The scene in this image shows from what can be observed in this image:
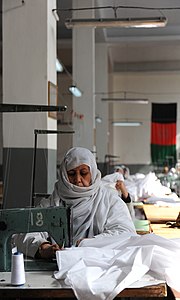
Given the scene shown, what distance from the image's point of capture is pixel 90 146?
26.9 ft

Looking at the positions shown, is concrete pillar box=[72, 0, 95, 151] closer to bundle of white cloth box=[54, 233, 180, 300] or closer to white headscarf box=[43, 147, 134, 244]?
white headscarf box=[43, 147, 134, 244]

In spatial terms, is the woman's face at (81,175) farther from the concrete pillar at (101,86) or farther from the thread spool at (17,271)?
the concrete pillar at (101,86)

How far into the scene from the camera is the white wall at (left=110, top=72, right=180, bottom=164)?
14.4 m

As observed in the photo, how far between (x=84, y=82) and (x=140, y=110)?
6485 mm

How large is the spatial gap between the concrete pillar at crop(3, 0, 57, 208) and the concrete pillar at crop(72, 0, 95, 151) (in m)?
3.12

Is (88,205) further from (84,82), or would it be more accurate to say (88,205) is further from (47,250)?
(84,82)

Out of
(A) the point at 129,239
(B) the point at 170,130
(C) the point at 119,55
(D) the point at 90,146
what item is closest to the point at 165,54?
(C) the point at 119,55

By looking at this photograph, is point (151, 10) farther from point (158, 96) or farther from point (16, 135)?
point (158, 96)

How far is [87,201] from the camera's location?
8.32ft

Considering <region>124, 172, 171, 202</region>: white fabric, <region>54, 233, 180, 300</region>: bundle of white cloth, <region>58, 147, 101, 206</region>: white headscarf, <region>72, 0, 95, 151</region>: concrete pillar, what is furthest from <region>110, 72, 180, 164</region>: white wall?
<region>54, 233, 180, 300</region>: bundle of white cloth

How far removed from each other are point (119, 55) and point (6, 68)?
8.80 metres

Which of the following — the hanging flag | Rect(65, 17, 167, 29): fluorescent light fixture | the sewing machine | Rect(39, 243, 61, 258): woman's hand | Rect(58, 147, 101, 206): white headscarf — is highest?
Rect(65, 17, 167, 29): fluorescent light fixture

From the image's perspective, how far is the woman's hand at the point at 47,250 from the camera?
2.21 metres

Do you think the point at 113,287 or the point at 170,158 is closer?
the point at 113,287
